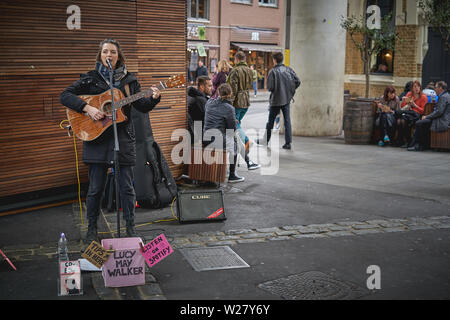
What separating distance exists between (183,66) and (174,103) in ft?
1.91

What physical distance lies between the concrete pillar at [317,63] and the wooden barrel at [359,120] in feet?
4.55

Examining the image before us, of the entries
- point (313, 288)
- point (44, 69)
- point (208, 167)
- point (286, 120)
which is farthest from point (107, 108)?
point (286, 120)

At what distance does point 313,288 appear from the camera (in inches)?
191

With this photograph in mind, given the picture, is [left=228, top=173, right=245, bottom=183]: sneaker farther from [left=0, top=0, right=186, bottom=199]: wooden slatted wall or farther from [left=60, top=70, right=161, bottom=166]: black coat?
[left=60, top=70, right=161, bottom=166]: black coat

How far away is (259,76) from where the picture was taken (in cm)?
3856

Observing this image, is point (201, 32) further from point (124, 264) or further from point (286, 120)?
point (124, 264)

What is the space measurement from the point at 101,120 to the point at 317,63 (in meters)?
9.95

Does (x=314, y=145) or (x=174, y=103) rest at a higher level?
(x=174, y=103)

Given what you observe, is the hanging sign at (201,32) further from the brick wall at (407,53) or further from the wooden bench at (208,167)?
the wooden bench at (208,167)

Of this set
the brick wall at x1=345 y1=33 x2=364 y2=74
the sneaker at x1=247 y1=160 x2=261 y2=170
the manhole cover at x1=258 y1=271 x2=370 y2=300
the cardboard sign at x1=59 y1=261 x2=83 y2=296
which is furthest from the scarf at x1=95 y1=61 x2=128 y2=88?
the brick wall at x1=345 y1=33 x2=364 y2=74

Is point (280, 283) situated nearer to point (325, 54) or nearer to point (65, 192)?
point (65, 192)

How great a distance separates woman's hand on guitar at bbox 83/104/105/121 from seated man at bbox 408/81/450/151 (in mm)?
8791

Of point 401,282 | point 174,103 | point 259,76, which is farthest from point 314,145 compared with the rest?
point 259,76
